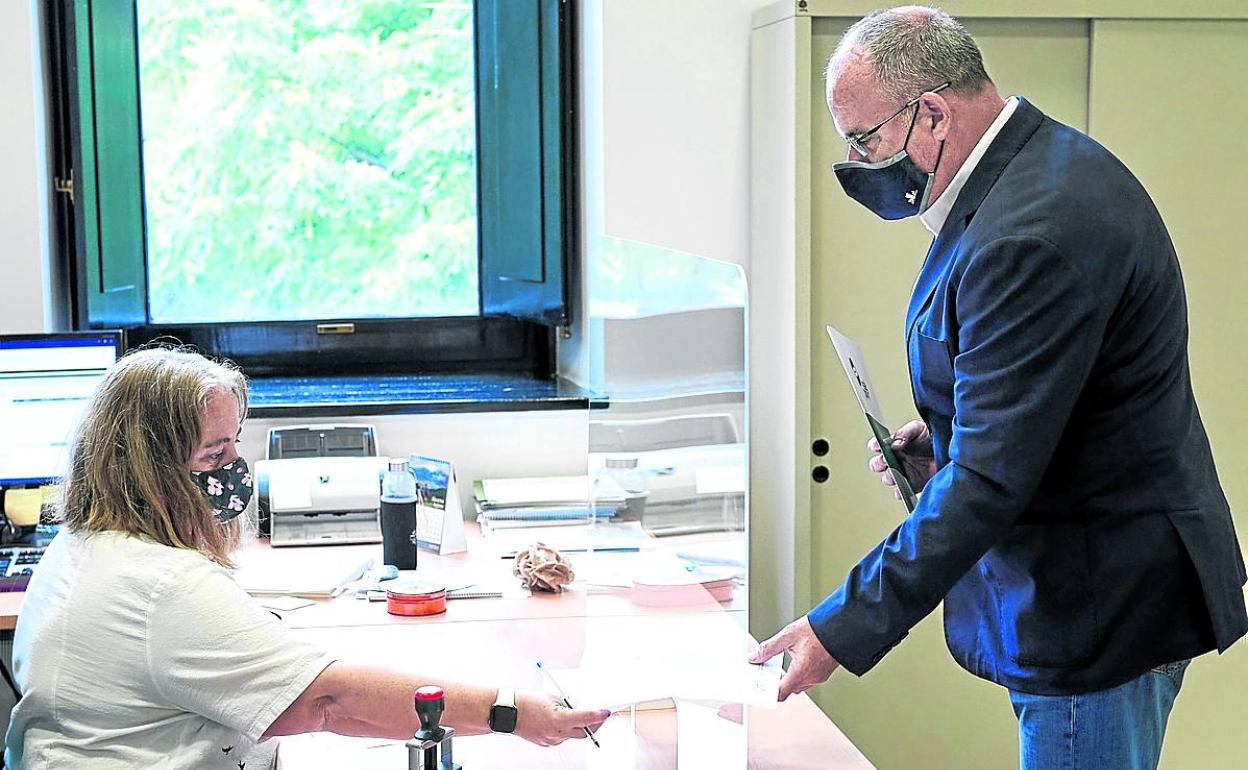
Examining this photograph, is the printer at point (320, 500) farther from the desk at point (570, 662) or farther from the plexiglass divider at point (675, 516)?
the plexiglass divider at point (675, 516)

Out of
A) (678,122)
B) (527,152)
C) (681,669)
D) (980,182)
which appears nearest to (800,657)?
(681,669)

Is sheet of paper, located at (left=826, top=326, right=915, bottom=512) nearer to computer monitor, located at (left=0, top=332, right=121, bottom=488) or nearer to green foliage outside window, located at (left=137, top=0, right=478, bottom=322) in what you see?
computer monitor, located at (left=0, top=332, right=121, bottom=488)

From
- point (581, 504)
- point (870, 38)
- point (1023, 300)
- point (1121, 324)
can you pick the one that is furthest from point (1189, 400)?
point (581, 504)

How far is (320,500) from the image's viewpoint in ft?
9.39

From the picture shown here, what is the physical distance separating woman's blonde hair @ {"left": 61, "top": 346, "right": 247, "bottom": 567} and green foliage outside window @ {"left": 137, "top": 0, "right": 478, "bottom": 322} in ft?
6.42

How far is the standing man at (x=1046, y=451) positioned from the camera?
1513 mm

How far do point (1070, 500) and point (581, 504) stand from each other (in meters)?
1.53

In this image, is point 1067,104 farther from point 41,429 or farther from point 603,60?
point 41,429

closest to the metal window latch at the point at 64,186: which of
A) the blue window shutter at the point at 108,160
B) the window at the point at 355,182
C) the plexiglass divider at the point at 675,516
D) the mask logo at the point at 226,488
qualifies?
the blue window shutter at the point at 108,160

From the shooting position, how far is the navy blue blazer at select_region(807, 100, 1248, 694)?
1508 millimetres

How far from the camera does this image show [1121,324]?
1.54 metres

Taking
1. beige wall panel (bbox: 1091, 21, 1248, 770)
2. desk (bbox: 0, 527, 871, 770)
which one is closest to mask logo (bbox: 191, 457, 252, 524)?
desk (bbox: 0, 527, 871, 770)

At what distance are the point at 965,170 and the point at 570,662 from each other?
0.92 m

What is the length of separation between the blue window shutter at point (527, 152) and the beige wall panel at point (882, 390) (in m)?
0.73
